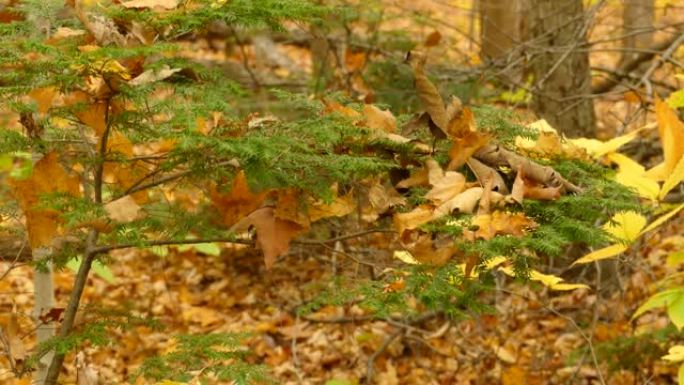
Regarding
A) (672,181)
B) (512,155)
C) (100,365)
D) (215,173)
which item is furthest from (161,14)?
(100,365)

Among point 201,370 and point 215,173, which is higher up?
point 215,173

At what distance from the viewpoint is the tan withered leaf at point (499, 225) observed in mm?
1637

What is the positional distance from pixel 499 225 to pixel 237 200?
73 cm

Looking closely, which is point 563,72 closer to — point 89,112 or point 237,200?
point 237,200

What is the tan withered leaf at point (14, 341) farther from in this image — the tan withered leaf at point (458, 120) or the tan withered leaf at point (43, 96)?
the tan withered leaf at point (458, 120)

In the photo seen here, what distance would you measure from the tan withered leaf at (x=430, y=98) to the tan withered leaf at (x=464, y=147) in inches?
2.1

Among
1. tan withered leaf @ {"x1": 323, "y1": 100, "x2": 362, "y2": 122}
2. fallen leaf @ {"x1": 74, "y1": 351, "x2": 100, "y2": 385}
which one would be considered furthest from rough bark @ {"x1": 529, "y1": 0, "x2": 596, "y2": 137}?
fallen leaf @ {"x1": 74, "y1": 351, "x2": 100, "y2": 385}

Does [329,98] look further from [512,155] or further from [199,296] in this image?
[199,296]

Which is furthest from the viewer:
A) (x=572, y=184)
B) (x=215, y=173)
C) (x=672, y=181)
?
(x=215, y=173)

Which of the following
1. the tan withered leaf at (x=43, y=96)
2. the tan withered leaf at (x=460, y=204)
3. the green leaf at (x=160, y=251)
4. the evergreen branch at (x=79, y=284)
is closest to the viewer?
the tan withered leaf at (x=460, y=204)

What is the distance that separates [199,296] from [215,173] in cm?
416

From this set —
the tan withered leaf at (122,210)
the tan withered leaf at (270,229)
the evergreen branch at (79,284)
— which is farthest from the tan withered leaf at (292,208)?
the evergreen branch at (79,284)

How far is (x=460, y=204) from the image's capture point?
5.65ft

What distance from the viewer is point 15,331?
2.45m
